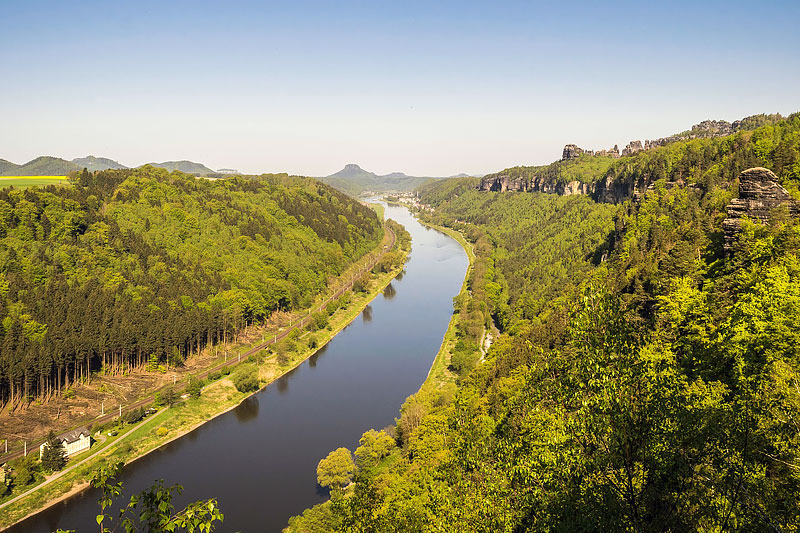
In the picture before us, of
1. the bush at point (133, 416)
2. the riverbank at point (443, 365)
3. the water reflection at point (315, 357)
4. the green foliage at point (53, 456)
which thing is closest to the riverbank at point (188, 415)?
the water reflection at point (315, 357)

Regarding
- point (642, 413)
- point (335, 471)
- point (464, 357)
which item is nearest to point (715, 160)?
point (464, 357)

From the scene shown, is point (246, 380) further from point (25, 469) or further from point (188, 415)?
point (25, 469)

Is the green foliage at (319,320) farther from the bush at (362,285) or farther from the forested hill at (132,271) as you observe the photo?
the bush at (362,285)

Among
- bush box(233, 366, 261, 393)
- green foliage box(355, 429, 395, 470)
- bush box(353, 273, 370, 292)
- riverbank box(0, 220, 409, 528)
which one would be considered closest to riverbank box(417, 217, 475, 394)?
green foliage box(355, 429, 395, 470)

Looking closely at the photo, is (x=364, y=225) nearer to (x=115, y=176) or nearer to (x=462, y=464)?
(x=115, y=176)

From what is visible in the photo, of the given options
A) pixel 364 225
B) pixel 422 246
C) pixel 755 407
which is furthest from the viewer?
pixel 422 246

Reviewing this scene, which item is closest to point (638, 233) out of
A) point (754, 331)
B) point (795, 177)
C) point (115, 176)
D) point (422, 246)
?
point (795, 177)

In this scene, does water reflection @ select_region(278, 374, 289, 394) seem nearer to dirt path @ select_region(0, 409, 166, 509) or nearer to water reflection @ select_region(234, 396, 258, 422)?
water reflection @ select_region(234, 396, 258, 422)
